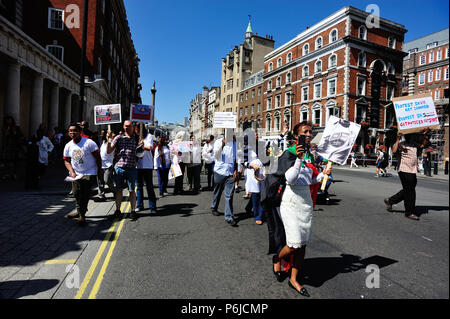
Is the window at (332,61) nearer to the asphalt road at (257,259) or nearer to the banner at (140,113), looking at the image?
the banner at (140,113)

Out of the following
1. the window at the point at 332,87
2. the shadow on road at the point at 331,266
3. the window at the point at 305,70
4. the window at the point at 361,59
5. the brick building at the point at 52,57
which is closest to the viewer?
the shadow on road at the point at 331,266

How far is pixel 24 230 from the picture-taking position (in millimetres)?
4898

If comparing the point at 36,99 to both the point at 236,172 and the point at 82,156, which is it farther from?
the point at 236,172

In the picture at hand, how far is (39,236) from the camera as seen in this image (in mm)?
4676

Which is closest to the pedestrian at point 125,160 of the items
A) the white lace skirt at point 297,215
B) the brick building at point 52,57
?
the white lace skirt at point 297,215

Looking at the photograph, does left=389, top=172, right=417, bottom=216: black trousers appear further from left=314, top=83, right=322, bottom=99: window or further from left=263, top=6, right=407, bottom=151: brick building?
left=314, top=83, right=322, bottom=99: window

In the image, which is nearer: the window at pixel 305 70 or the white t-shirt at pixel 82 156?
the white t-shirt at pixel 82 156

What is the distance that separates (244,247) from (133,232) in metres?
2.16

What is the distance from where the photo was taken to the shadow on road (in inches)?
132

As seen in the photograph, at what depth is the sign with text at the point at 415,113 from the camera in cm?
206

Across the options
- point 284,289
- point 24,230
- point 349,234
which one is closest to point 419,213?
point 349,234

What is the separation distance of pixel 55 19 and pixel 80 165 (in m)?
25.0

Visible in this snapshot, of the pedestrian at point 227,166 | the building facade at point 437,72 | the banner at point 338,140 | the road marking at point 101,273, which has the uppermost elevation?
the building facade at point 437,72

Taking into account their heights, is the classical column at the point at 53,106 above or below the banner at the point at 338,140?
above
